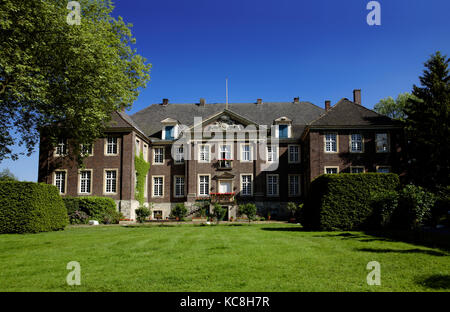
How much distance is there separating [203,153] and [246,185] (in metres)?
5.22

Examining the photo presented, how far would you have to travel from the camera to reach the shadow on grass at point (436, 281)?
5277 millimetres

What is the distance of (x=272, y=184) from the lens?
106 feet

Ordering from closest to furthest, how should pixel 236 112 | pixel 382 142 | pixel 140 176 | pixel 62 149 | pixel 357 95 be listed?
pixel 382 142 < pixel 62 149 < pixel 140 176 < pixel 357 95 < pixel 236 112

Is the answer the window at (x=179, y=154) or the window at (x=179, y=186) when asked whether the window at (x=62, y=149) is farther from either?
the window at (x=179, y=186)

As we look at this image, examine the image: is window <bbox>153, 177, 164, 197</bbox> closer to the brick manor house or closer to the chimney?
the brick manor house

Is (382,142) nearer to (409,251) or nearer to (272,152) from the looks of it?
(272,152)

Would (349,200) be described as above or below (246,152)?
below

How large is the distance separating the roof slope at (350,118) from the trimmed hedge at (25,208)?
20803mm

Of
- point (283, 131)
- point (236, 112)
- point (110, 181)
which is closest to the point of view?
point (110, 181)

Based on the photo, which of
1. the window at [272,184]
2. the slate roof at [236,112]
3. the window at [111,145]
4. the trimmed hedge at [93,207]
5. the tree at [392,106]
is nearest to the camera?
the trimmed hedge at [93,207]

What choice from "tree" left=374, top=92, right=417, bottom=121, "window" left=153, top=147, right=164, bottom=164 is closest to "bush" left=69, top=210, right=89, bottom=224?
"window" left=153, top=147, right=164, bottom=164

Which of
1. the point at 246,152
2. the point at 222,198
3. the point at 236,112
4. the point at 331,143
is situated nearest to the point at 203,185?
the point at 222,198

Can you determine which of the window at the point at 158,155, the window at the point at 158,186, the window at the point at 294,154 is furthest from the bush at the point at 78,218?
the window at the point at 294,154

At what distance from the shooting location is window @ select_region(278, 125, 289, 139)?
32.8 metres
